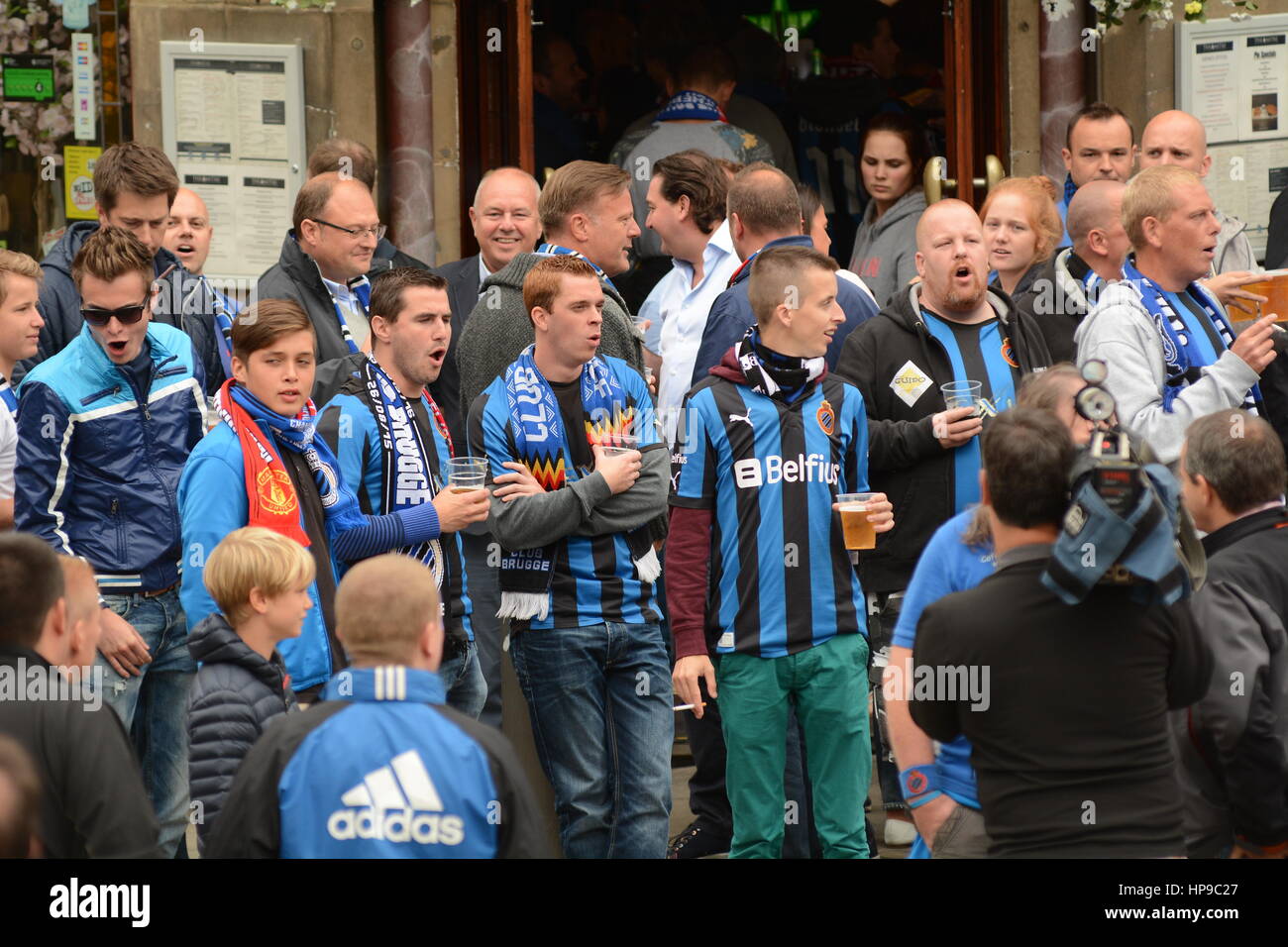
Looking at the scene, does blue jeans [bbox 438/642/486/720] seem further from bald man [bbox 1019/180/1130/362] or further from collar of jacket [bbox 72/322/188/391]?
bald man [bbox 1019/180/1130/362]

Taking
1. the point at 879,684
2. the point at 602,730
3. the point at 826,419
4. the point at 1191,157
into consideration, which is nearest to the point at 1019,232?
the point at 1191,157

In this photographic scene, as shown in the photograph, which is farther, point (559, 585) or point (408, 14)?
point (408, 14)

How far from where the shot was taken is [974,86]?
1056 centimetres

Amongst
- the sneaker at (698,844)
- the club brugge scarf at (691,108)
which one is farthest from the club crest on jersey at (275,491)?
the club brugge scarf at (691,108)

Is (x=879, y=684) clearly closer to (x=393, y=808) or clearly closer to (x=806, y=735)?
(x=806, y=735)

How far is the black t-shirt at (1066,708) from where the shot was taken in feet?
12.6

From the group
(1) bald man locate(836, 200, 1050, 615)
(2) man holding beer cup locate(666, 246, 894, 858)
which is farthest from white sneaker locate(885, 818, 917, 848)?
(2) man holding beer cup locate(666, 246, 894, 858)

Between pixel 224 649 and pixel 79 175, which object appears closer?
pixel 224 649

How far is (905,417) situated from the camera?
659 cm

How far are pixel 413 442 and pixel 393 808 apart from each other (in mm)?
2480

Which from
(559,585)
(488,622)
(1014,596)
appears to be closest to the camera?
(1014,596)

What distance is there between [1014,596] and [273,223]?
670 centimetres
